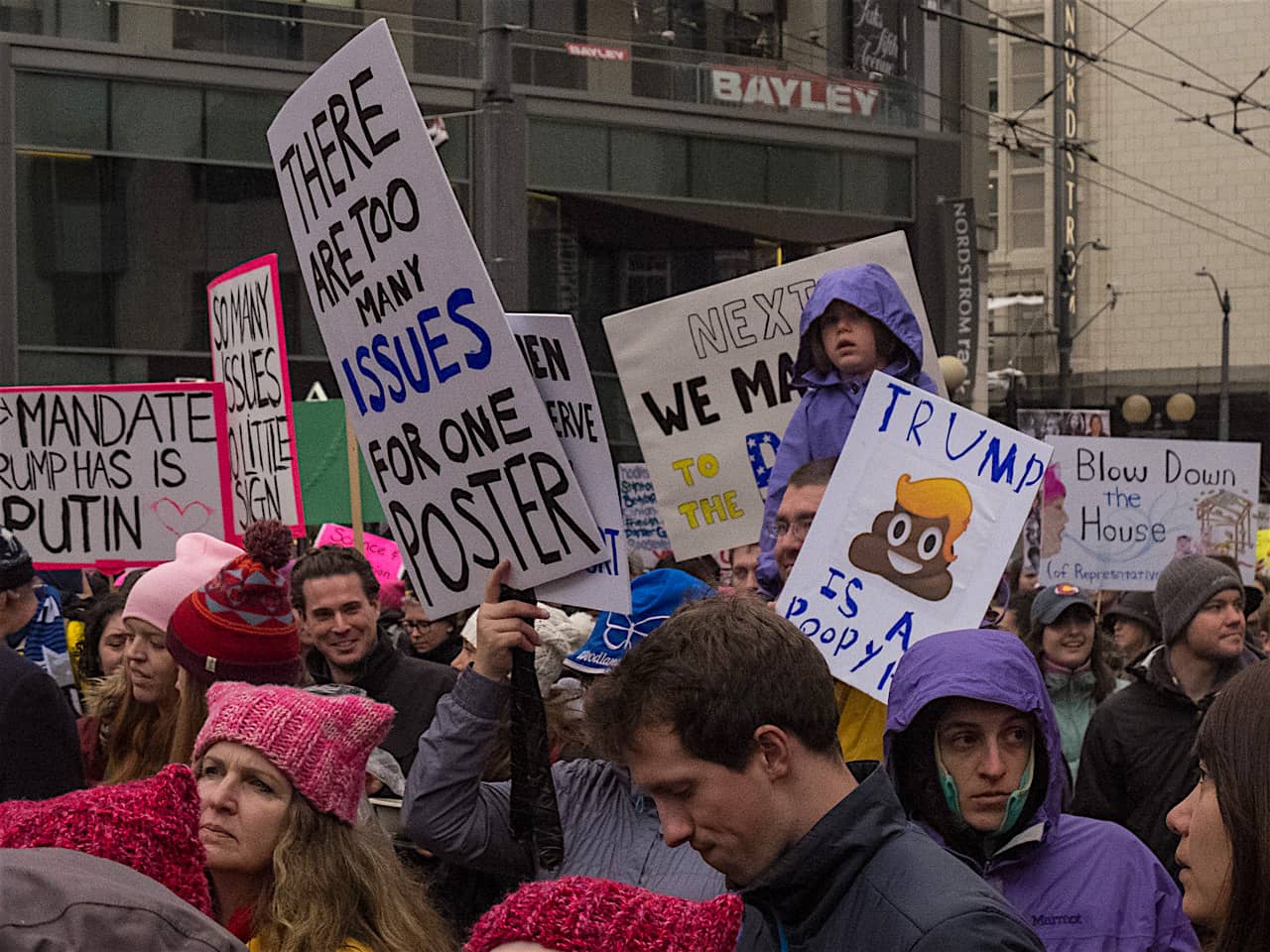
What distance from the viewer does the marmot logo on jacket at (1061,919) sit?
3533 mm

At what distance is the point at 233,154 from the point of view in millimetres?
23312

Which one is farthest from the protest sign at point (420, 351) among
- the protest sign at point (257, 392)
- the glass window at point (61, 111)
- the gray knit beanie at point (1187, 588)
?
the glass window at point (61, 111)

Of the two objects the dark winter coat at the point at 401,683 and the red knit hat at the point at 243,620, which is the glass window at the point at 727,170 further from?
the red knit hat at the point at 243,620

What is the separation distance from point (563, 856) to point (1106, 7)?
2404 inches

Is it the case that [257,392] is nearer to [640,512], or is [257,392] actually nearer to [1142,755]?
[1142,755]

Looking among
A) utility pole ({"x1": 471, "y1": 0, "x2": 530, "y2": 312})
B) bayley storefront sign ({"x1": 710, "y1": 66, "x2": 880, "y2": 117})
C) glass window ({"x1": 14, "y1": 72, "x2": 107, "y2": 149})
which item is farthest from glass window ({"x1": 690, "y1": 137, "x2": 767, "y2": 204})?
utility pole ({"x1": 471, "y1": 0, "x2": 530, "y2": 312})

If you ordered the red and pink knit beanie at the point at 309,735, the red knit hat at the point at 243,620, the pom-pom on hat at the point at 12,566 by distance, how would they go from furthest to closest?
the pom-pom on hat at the point at 12,566
the red knit hat at the point at 243,620
the red and pink knit beanie at the point at 309,735

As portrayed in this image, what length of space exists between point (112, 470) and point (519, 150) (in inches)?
561

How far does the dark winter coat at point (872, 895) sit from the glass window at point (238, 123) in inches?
849

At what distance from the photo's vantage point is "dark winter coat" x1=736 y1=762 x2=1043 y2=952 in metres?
2.34

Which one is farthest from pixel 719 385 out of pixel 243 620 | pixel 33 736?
pixel 33 736

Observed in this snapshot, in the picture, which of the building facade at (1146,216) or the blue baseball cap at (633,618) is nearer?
the blue baseball cap at (633,618)

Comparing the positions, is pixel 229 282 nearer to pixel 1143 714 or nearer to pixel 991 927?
pixel 1143 714

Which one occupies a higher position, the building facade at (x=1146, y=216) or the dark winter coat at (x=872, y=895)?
the building facade at (x=1146, y=216)
